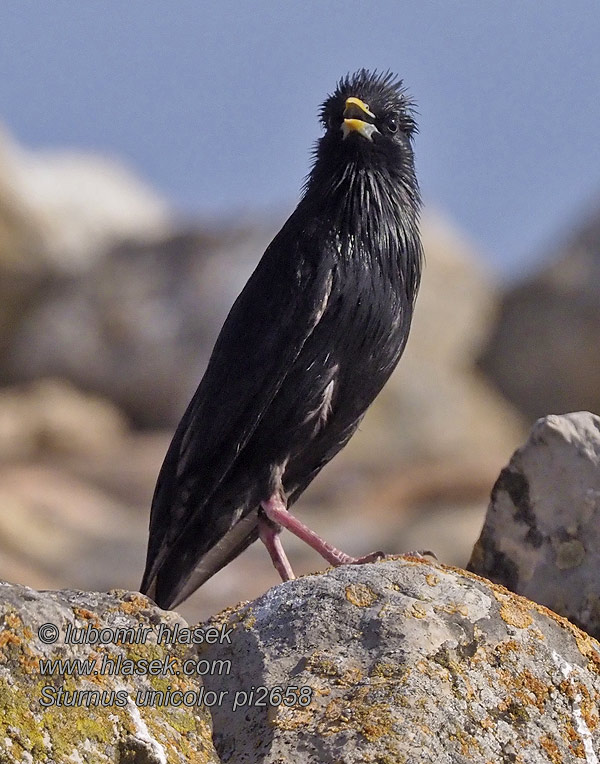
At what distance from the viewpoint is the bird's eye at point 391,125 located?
24.4 feet

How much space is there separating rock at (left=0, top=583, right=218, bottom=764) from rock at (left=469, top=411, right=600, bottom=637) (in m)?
1.85

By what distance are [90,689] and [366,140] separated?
4.00 meters

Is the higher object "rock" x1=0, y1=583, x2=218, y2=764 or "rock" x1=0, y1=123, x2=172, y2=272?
"rock" x1=0, y1=123, x2=172, y2=272

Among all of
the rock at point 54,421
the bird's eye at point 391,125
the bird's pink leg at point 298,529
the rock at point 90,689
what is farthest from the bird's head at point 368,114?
the rock at point 54,421

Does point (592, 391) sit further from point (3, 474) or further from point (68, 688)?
point (68, 688)

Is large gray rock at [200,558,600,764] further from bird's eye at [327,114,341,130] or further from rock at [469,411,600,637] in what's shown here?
bird's eye at [327,114,341,130]

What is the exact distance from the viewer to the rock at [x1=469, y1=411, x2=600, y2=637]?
5.77m

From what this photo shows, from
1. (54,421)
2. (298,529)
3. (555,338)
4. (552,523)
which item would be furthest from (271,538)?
(555,338)

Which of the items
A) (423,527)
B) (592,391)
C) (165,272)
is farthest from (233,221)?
(423,527)

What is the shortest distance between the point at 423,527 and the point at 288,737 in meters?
14.6

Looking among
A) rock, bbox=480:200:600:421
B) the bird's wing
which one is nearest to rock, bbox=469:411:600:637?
the bird's wing

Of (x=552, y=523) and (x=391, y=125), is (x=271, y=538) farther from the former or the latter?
(x=391, y=125)

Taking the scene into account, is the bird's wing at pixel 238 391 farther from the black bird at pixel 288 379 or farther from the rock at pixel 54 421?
the rock at pixel 54 421

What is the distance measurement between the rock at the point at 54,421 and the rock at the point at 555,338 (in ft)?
26.4
